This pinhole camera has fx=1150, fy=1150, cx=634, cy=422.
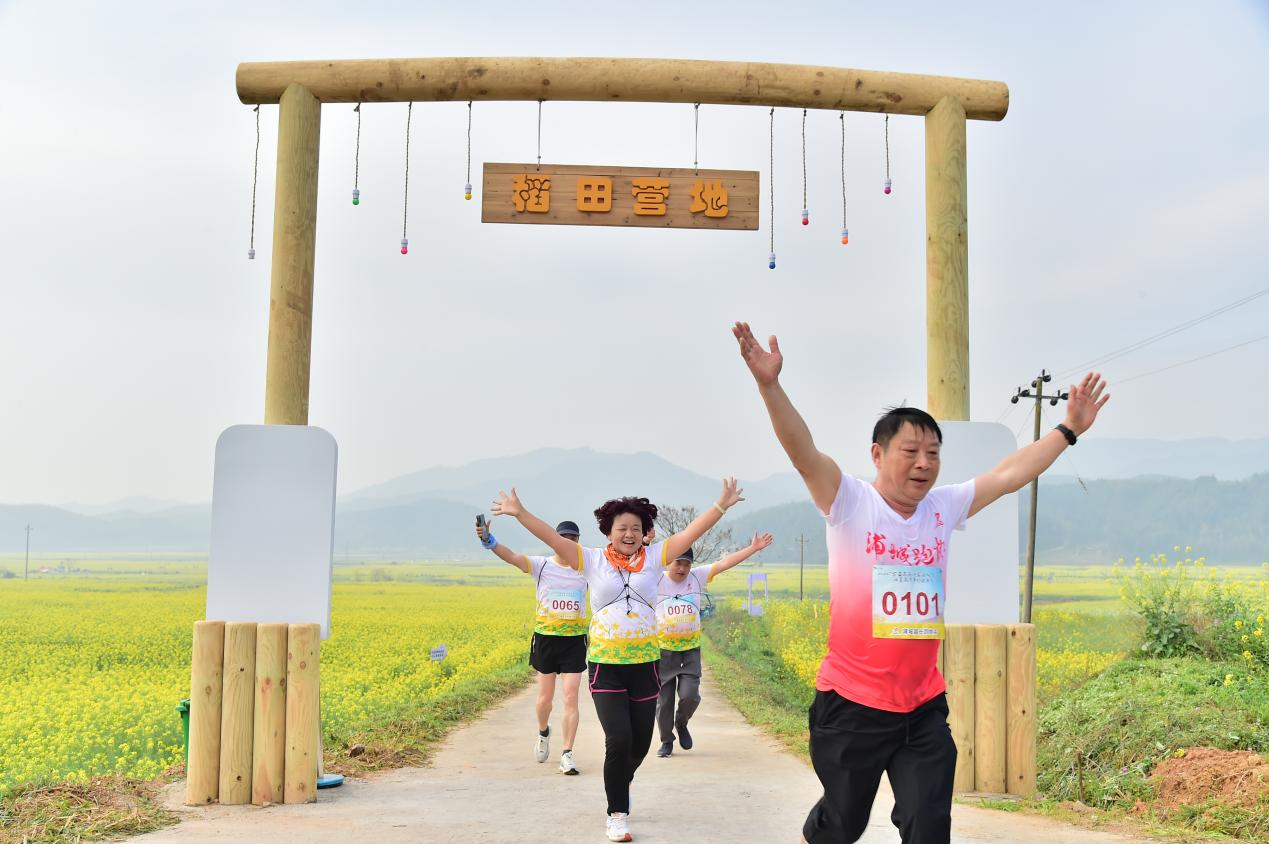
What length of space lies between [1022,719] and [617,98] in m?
4.97

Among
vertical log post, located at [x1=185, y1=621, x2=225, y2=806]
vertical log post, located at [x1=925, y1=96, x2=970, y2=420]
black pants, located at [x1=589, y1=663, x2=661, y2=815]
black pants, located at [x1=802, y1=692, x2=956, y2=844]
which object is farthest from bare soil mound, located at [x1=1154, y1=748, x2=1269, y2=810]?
vertical log post, located at [x1=185, y1=621, x2=225, y2=806]

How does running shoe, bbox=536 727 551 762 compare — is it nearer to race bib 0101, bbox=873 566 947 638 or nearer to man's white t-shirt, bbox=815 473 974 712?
man's white t-shirt, bbox=815 473 974 712

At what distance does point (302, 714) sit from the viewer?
23.2ft

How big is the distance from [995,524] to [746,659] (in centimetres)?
1495

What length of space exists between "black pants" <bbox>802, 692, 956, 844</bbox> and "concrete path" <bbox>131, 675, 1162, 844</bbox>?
2211 mm

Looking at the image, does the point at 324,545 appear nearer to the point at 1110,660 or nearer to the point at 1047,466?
the point at 1047,466

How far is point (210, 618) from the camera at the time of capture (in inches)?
291

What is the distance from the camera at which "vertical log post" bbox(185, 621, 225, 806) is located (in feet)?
23.0

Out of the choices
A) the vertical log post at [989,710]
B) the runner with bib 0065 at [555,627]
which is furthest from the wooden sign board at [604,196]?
the vertical log post at [989,710]

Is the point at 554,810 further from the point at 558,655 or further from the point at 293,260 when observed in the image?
the point at 293,260

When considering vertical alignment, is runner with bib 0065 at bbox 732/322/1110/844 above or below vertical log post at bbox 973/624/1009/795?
above

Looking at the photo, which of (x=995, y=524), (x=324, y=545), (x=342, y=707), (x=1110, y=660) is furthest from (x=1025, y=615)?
Result: (x=324, y=545)

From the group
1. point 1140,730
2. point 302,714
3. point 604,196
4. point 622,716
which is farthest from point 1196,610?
point 302,714

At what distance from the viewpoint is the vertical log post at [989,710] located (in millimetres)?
7434
